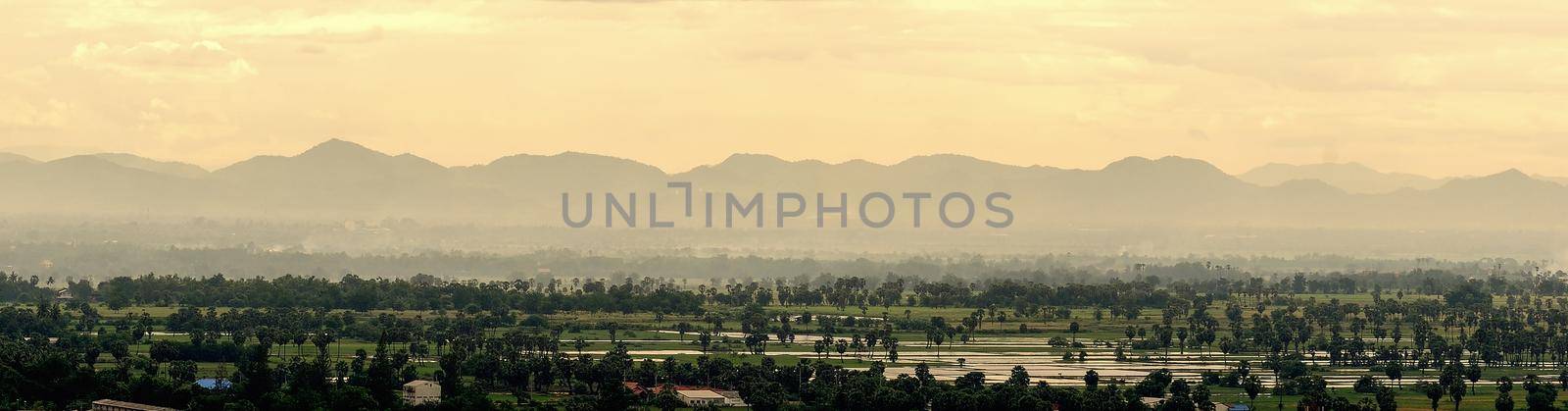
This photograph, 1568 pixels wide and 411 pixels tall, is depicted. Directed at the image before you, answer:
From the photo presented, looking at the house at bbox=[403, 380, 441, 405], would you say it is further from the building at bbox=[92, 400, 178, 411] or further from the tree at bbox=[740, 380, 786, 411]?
the tree at bbox=[740, 380, 786, 411]

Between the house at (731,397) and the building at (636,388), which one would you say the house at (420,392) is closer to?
the building at (636,388)

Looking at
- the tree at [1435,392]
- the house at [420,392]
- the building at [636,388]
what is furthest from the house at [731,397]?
the tree at [1435,392]

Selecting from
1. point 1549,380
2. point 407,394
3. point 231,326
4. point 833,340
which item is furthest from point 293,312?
point 1549,380

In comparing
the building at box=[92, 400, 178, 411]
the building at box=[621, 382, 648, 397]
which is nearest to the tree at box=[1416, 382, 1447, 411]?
the building at box=[621, 382, 648, 397]

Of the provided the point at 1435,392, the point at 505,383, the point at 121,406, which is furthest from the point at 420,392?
the point at 1435,392

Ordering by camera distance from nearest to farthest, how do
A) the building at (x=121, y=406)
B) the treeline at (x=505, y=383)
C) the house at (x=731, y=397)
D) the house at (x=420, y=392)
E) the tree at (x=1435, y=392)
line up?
the building at (x=121, y=406) < the treeline at (x=505, y=383) < the house at (x=420, y=392) < the house at (x=731, y=397) < the tree at (x=1435, y=392)

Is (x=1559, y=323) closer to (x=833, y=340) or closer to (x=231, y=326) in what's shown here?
(x=833, y=340)
